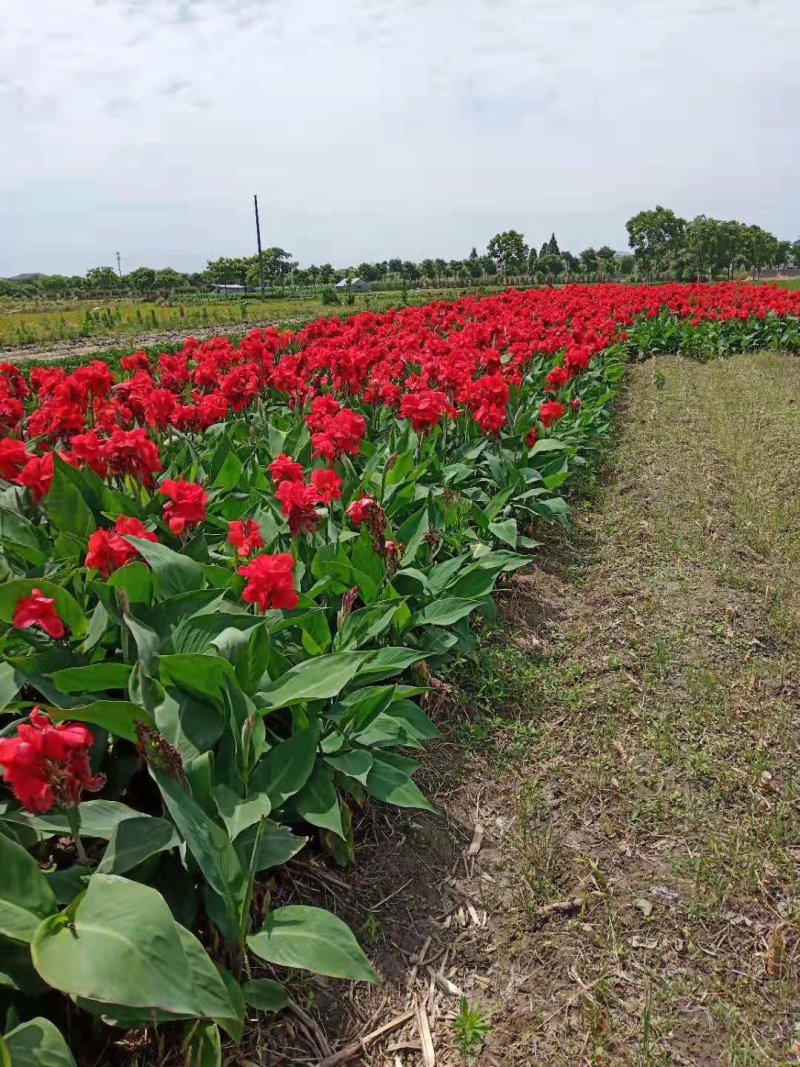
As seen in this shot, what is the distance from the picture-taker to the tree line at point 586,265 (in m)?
70.1

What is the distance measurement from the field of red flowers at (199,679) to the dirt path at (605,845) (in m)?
0.31

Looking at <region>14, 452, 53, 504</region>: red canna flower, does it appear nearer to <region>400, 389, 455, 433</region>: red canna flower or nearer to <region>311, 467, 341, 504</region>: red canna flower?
<region>311, 467, 341, 504</region>: red canna flower

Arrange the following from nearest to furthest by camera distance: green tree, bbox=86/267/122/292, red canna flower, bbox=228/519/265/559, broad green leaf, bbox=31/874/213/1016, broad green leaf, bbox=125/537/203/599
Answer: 1. broad green leaf, bbox=31/874/213/1016
2. broad green leaf, bbox=125/537/203/599
3. red canna flower, bbox=228/519/265/559
4. green tree, bbox=86/267/122/292

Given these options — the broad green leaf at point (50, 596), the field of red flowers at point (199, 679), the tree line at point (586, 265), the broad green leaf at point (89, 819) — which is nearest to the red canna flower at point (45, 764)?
the field of red flowers at point (199, 679)

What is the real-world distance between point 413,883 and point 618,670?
68.7 inches

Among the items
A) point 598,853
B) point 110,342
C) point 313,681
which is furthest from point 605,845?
point 110,342

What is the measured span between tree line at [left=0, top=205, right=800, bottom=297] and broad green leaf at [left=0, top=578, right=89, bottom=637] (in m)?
63.8

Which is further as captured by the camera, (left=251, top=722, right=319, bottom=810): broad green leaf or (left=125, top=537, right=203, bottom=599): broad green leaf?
(left=125, top=537, right=203, bottom=599): broad green leaf

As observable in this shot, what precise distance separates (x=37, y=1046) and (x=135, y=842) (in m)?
0.49

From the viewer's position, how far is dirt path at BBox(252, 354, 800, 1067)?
7.22ft

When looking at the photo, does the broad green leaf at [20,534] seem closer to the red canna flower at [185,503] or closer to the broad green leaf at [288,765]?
the red canna flower at [185,503]

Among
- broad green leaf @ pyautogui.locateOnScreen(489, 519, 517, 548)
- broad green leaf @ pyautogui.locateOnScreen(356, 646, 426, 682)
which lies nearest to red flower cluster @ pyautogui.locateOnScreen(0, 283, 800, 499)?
broad green leaf @ pyautogui.locateOnScreen(356, 646, 426, 682)

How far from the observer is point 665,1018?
7.22 ft

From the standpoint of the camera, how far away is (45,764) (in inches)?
65.6
